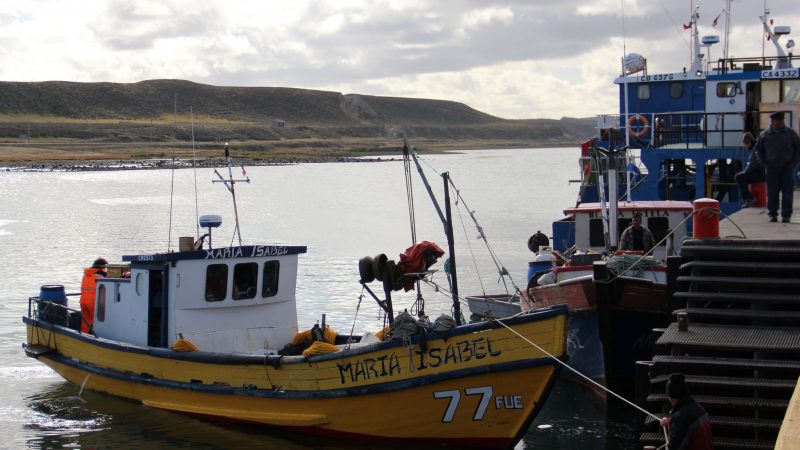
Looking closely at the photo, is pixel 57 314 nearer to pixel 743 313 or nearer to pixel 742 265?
pixel 742 265

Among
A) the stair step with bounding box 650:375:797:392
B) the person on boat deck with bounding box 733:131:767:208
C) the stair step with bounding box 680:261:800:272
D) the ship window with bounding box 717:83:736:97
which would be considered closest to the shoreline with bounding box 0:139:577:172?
the ship window with bounding box 717:83:736:97

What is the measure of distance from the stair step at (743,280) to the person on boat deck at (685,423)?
3.56m

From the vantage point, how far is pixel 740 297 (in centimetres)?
1270

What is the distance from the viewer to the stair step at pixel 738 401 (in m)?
11.2

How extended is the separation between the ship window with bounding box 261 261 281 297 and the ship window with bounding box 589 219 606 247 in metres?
6.81

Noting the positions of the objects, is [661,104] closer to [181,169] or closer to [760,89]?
[760,89]

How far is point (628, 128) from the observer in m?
29.3

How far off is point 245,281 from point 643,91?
62.2ft

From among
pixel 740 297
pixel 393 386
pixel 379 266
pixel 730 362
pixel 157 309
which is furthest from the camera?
pixel 157 309

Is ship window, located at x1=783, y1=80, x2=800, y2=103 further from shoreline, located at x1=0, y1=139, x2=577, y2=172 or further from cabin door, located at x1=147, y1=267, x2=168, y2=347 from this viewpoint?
shoreline, located at x1=0, y1=139, x2=577, y2=172

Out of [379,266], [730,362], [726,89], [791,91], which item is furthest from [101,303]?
Answer: [726,89]

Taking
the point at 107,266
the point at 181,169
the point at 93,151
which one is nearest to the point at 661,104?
the point at 107,266

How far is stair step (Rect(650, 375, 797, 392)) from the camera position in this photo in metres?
11.2

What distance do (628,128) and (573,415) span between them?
13661 mm
